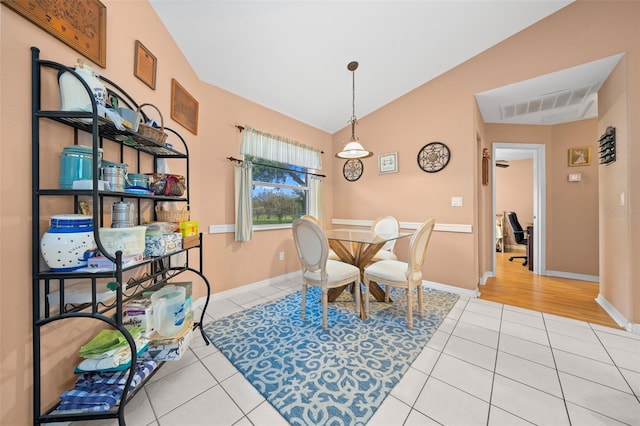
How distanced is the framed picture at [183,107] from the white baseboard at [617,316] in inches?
182

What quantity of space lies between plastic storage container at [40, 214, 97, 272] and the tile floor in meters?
0.90

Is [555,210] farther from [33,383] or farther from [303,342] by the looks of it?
[33,383]

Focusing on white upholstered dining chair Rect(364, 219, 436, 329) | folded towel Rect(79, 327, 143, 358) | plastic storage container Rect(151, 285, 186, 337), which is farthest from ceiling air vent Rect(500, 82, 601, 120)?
folded towel Rect(79, 327, 143, 358)

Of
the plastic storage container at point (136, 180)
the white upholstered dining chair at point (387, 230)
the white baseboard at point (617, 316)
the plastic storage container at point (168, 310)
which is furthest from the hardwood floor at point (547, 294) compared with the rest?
the plastic storage container at point (136, 180)

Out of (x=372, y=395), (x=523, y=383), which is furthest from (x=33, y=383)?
(x=523, y=383)

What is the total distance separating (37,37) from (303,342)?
7.87ft

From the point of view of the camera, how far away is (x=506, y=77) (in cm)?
262

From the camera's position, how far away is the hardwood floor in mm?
2404

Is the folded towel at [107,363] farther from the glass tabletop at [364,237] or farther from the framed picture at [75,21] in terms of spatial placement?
the glass tabletop at [364,237]

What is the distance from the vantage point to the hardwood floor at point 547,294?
2.40 metres

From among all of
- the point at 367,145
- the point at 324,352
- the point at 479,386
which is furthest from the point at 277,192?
the point at 479,386

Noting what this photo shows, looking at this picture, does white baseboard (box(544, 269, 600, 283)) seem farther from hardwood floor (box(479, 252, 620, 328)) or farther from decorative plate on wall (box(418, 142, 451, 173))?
decorative plate on wall (box(418, 142, 451, 173))

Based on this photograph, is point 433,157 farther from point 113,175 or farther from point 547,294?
point 113,175

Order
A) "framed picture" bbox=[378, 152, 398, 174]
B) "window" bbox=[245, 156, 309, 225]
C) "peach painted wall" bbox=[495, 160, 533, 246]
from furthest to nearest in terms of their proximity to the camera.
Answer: "peach painted wall" bbox=[495, 160, 533, 246] → "framed picture" bbox=[378, 152, 398, 174] → "window" bbox=[245, 156, 309, 225]
